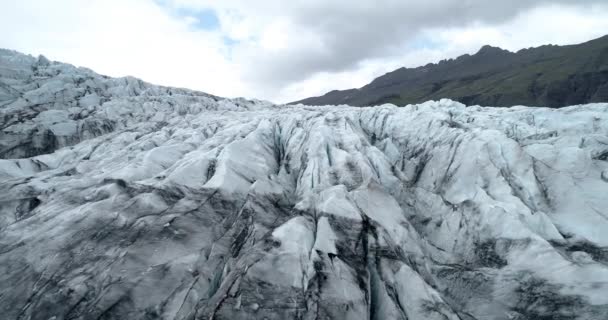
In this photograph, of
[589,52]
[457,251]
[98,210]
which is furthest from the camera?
[589,52]

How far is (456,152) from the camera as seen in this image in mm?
21406

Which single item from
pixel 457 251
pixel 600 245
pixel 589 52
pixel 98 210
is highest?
pixel 589 52

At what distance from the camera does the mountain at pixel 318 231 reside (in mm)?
10906

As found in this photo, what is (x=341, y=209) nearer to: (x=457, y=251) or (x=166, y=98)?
(x=457, y=251)

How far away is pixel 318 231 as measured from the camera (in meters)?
13.5

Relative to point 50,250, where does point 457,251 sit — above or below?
below

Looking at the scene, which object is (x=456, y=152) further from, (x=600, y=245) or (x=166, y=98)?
(x=166, y=98)

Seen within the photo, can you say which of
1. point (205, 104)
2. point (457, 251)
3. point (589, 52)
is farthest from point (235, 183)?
point (589, 52)

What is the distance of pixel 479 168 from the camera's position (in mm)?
19047

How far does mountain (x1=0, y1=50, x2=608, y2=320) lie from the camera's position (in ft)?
35.8

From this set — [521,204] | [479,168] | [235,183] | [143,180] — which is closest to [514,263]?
[521,204]

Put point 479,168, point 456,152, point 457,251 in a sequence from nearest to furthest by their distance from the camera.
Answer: point 457,251 < point 479,168 < point 456,152

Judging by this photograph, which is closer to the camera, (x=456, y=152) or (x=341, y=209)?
(x=341, y=209)

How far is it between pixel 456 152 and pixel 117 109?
46.0 meters
